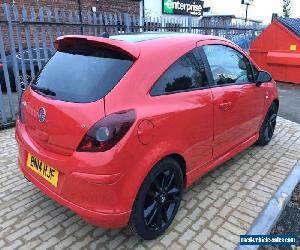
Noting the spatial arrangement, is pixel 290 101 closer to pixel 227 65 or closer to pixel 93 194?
pixel 227 65

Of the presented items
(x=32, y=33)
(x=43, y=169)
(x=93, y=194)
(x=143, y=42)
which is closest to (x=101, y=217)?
(x=93, y=194)

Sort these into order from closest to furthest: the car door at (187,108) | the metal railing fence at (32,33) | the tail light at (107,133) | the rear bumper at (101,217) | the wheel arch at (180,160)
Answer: the tail light at (107,133) → the rear bumper at (101,217) → the car door at (187,108) → the wheel arch at (180,160) → the metal railing fence at (32,33)

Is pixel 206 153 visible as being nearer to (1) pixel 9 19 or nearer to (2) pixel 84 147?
(2) pixel 84 147

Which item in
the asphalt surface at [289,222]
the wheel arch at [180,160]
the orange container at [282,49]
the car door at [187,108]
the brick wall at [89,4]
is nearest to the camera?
the car door at [187,108]

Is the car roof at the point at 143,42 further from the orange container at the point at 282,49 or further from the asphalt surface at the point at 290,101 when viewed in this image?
the orange container at the point at 282,49

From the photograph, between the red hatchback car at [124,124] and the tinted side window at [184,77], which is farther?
the tinted side window at [184,77]

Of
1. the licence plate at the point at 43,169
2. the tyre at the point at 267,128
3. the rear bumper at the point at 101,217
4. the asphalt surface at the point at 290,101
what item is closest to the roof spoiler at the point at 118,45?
the licence plate at the point at 43,169

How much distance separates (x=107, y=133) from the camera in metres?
2.25

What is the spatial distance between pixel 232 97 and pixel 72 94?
1.81 meters

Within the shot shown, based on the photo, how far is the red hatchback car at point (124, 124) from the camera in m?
2.30

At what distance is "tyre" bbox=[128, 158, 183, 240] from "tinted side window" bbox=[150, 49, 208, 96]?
61 centimetres

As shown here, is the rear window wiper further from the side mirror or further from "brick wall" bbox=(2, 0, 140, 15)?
"brick wall" bbox=(2, 0, 140, 15)

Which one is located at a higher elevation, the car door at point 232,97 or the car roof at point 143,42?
the car roof at point 143,42

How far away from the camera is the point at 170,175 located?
111 inches
